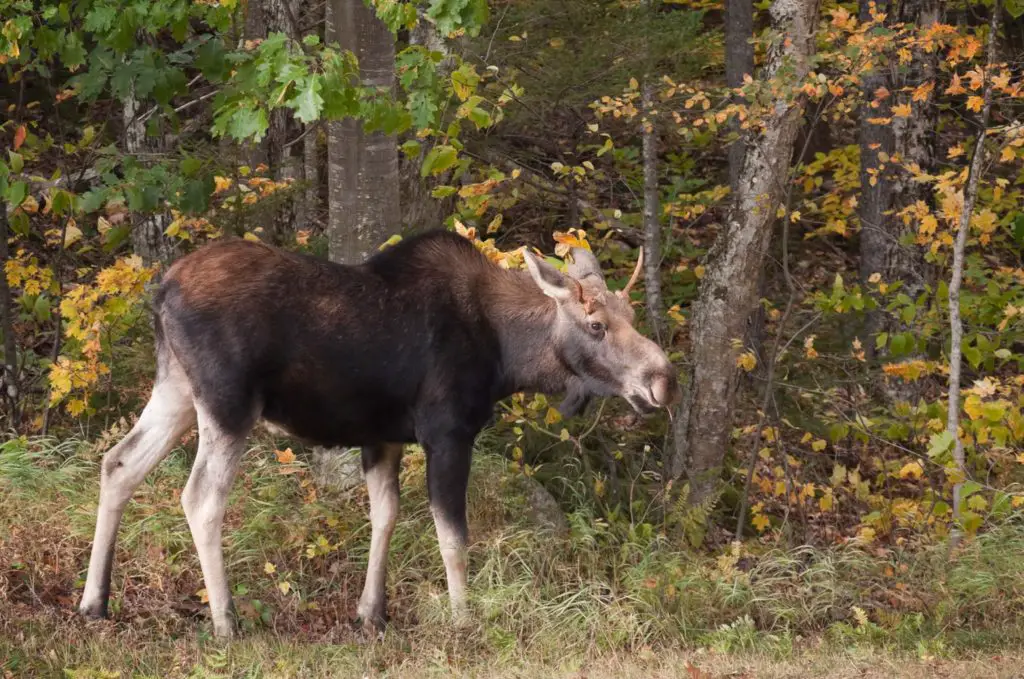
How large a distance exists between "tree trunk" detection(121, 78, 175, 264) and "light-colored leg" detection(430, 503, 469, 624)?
16.2 feet

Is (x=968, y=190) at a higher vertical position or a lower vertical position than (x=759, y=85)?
lower

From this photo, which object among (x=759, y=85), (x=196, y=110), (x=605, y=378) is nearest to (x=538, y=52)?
(x=759, y=85)

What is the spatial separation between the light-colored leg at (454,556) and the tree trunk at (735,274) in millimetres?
2307

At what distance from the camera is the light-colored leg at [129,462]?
24.8 feet

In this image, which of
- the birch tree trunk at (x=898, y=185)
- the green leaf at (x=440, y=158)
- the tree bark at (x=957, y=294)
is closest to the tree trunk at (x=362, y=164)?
the green leaf at (x=440, y=158)

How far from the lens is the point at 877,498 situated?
9.95 meters

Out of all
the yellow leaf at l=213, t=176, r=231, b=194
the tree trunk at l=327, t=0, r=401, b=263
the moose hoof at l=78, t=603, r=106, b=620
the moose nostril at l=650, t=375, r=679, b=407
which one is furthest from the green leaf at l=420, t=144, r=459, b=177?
the moose hoof at l=78, t=603, r=106, b=620

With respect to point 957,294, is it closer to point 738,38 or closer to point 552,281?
point 552,281

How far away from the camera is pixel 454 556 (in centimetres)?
753

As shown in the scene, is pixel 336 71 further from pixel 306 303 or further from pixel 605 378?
pixel 605 378

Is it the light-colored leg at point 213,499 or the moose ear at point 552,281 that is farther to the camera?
the moose ear at point 552,281

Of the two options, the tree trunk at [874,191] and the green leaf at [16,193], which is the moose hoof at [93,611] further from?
the tree trunk at [874,191]

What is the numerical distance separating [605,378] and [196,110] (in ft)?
31.0

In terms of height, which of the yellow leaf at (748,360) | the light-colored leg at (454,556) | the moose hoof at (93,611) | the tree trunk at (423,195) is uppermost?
the tree trunk at (423,195)
